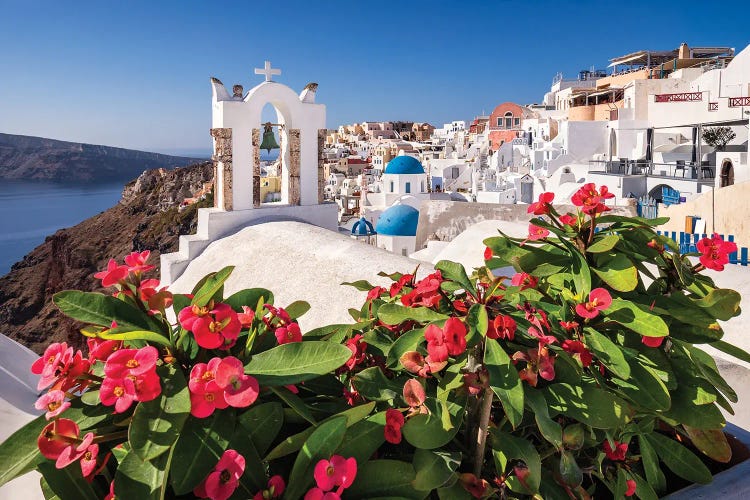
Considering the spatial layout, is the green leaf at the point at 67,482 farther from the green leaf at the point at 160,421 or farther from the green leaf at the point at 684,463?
the green leaf at the point at 684,463

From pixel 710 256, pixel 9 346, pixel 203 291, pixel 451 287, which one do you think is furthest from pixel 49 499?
pixel 9 346

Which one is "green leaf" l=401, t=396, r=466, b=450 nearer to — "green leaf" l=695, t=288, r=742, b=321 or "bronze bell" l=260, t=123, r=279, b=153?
"green leaf" l=695, t=288, r=742, b=321

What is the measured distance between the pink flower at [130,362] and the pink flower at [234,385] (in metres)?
0.12

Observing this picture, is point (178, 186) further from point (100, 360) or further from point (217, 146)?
point (100, 360)

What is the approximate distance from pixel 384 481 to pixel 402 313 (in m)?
0.39

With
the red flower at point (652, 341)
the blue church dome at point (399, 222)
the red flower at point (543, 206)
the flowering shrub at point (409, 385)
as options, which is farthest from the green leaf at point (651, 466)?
the blue church dome at point (399, 222)

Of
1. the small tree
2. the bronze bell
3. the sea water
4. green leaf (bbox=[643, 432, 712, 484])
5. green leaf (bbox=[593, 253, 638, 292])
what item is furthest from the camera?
the sea water

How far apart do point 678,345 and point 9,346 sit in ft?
9.86

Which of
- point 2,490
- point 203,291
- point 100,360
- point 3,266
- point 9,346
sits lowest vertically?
point 3,266

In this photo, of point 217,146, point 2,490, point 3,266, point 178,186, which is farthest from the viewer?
point 178,186

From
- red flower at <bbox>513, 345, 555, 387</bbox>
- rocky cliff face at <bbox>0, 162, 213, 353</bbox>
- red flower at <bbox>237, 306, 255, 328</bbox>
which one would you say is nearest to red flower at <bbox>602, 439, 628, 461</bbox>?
red flower at <bbox>513, 345, 555, 387</bbox>

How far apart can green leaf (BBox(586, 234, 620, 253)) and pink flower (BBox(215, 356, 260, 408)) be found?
928 millimetres

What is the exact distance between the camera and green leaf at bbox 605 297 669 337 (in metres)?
1.32

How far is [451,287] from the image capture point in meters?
1.50
